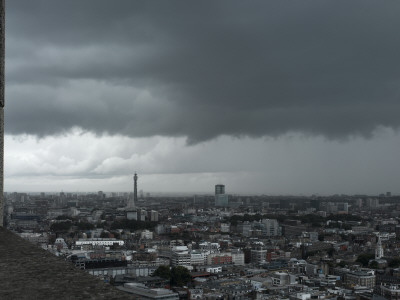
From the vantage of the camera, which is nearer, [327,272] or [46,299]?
[46,299]

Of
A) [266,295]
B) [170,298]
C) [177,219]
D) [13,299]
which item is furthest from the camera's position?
[177,219]

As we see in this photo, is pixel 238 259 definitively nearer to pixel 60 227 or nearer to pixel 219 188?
pixel 60 227

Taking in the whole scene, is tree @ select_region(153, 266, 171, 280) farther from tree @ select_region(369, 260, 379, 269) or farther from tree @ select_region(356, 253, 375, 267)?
tree @ select_region(356, 253, 375, 267)

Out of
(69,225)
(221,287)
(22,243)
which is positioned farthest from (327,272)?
(69,225)

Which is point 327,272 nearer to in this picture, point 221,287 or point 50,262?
point 221,287

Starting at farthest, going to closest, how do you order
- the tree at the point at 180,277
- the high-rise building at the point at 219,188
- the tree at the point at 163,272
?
the high-rise building at the point at 219,188
the tree at the point at 163,272
the tree at the point at 180,277

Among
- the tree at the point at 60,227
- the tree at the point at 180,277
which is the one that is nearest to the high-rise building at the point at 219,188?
the tree at the point at 60,227

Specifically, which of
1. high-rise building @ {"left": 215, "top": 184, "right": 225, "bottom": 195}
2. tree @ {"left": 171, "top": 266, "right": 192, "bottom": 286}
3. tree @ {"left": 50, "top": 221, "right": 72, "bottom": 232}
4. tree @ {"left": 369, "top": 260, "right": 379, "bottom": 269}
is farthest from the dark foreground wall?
high-rise building @ {"left": 215, "top": 184, "right": 225, "bottom": 195}

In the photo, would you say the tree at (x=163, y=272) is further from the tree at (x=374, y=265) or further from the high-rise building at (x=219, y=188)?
the high-rise building at (x=219, y=188)
